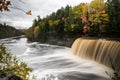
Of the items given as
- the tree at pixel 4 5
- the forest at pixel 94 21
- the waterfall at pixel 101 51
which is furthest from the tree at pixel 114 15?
the tree at pixel 4 5

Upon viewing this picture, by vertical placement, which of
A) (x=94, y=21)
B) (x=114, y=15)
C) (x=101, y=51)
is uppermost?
(x=114, y=15)

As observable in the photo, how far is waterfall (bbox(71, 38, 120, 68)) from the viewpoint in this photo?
24.7 meters

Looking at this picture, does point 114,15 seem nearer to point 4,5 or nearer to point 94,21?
point 94,21

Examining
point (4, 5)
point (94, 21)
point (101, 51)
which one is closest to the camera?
point (4, 5)

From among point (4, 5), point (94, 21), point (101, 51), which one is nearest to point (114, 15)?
point (94, 21)

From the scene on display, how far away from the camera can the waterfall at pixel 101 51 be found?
24.7 m

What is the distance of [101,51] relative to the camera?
1141 inches

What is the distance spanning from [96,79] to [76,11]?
49769mm

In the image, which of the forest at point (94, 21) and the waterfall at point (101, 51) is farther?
the forest at point (94, 21)

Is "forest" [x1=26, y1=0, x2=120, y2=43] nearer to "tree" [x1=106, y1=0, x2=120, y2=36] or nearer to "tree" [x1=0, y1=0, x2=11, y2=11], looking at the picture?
"tree" [x1=106, y1=0, x2=120, y2=36]

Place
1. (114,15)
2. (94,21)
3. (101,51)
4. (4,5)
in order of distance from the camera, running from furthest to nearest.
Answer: (94,21)
(114,15)
(101,51)
(4,5)

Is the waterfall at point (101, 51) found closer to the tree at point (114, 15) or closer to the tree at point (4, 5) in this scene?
the tree at point (114, 15)

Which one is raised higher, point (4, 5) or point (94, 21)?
point (4, 5)

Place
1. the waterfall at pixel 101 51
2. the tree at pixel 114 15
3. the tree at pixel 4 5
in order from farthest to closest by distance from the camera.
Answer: the tree at pixel 114 15 → the waterfall at pixel 101 51 → the tree at pixel 4 5
